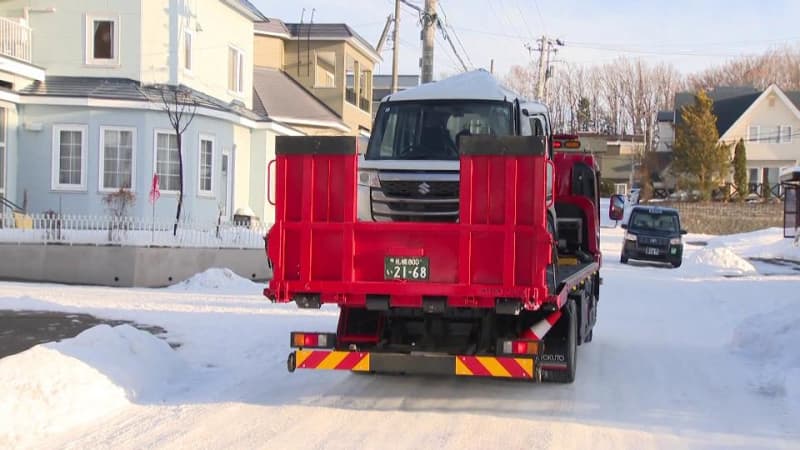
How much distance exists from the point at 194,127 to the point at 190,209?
7.40ft

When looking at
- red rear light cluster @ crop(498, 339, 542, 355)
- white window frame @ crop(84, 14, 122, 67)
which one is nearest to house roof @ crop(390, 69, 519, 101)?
red rear light cluster @ crop(498, 339, 542, 355)

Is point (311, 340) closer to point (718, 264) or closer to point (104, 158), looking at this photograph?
point (104, 158)

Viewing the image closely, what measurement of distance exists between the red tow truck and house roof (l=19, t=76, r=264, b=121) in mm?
16652

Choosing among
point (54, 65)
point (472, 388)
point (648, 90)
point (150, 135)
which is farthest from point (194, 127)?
point (648, 90)

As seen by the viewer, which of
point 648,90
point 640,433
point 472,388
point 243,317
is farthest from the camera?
point 648,90

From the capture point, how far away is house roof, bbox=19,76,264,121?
917 inches

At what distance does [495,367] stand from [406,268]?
3.87 ft

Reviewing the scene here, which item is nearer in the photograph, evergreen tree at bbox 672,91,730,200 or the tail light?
the tail light

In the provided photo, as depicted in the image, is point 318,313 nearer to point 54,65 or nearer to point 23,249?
point 23,249

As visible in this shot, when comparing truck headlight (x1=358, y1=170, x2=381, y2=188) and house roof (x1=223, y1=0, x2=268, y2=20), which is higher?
house roof (x1=223, y1=0, x2=268, y2=20)

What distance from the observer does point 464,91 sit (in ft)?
32.8

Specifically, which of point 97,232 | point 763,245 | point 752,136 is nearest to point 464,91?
point 97,232

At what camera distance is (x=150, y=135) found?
23.9 metres

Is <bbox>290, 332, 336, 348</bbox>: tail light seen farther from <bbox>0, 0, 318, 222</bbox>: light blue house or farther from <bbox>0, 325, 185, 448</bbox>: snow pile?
<bbox>0, 0, 318, 222</bbox>: light blue house
